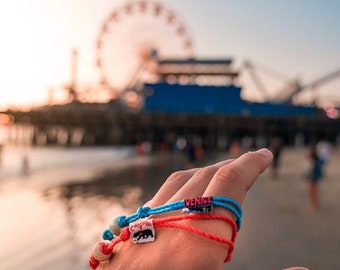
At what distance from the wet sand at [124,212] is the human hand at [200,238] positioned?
→ 13.0 ft

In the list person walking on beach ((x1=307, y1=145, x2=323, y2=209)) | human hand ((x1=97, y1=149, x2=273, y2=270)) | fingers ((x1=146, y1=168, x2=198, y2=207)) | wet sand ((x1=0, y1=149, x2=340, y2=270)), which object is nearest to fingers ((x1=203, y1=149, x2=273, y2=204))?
human hand ((x1=97, y1=149, x2=273, y2=270))

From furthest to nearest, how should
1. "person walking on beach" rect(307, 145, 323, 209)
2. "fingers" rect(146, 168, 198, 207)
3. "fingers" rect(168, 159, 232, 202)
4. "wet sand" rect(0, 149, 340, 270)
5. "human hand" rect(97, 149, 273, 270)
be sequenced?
"person walking on beach" rect(307, 145, 323, 209)
"wet sand" rect(0, 149, 340, 270)
"fingers" rect(146, 168, 198, 207)
"fingers" rect(168, 159, 232, 202)
"human hand" rect(97, 149, 273, 270)

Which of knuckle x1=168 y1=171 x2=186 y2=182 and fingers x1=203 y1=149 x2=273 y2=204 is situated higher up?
fingers x1=203 y1=149 x2=273 y2=204

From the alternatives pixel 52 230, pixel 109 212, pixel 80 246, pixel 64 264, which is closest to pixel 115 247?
pixel 64 264

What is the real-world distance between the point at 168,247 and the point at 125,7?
4264 cm

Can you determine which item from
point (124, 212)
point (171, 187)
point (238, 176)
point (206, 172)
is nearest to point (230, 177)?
point (238, 176)

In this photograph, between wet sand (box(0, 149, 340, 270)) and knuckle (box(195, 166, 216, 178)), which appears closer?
knuckle (box(195, 166, 216, 178))

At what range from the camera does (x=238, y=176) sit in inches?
36.6

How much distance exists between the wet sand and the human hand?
395 cm

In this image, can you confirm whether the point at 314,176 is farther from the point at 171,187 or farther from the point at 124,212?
the point at 171,187

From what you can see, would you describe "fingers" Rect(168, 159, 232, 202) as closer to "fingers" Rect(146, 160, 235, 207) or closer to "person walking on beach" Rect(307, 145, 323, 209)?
"fingers" Rect(146, 160, 235, 207)

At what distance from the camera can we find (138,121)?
51281 millimetres

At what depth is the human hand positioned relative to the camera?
0.83 meters

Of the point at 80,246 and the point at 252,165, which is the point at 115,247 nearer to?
the point at 252,165
